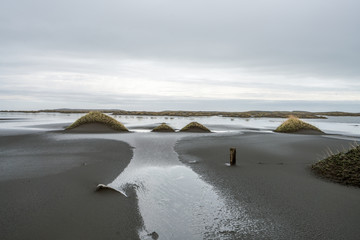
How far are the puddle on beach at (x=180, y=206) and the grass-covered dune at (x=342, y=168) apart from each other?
13.8 feet

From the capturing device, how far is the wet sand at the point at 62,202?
14.1 feet

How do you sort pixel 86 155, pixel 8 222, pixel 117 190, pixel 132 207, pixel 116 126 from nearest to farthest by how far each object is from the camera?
pixel 8 222, pixel 132 207, pixel 117 190, pixel 86 155, pixel 116 126

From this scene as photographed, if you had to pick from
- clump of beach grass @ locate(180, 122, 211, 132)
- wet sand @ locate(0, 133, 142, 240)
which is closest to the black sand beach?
wet sand @ locate(0, 133, 142, 240)

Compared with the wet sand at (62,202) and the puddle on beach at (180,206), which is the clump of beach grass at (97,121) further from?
the puddle on beach at (180,206)

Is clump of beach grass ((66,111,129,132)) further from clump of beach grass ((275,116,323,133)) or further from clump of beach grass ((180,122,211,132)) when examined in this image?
clump of beach grass ((275,116,323,133))

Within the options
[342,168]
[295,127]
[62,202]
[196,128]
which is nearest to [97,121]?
[196,128]

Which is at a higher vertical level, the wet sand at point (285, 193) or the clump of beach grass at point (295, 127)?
the clump of beach grass at point (295, 127)

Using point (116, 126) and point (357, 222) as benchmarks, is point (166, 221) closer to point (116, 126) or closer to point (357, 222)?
point (357, 222)

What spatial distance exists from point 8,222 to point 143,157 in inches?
285

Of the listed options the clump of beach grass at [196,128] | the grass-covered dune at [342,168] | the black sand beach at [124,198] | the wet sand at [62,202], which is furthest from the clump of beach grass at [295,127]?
the wet sand at [62,202]

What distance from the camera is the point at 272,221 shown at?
4.89 meters

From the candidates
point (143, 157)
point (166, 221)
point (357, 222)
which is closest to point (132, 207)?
point (166, 221)

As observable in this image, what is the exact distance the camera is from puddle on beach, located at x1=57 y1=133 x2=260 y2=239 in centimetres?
452

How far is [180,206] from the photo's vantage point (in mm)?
5719
